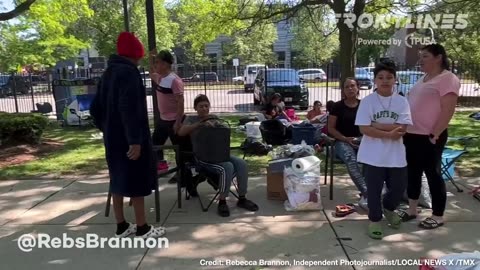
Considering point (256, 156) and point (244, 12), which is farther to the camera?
point (244, 12)

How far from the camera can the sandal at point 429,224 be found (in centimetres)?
413

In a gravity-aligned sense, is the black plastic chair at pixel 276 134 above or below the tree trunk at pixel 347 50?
below

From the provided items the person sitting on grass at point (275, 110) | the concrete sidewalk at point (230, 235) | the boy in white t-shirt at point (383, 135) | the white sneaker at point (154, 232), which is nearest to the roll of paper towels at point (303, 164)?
the concrete sidewalk at point (230, 235)

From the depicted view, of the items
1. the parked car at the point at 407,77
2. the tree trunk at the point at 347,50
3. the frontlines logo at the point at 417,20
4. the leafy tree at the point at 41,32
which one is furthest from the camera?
the parked car at the point at 407,77

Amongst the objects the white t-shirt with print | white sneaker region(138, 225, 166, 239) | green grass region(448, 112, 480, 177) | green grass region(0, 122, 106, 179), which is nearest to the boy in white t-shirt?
the white t-shirt with print

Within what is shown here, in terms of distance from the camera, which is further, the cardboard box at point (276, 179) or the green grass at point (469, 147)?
the green grass at point (469, 147)

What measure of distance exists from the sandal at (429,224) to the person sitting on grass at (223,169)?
5.35ft

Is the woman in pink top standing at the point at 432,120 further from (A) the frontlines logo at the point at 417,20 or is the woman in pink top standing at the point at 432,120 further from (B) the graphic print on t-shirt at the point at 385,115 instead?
(A) the frontlines logo at the point at 417,20

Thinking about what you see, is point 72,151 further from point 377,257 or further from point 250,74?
point 250,74

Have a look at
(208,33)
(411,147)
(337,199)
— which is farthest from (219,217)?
(208,33)

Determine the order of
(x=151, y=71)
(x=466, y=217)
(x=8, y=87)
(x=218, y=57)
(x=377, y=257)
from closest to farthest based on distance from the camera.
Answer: (x=377, y=257) < (x=466, y=217) < (x=151, y=71) < (x=8, y=87) < (x=218, y=57)

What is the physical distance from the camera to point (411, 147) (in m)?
4.15

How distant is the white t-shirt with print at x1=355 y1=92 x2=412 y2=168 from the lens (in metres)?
3.81

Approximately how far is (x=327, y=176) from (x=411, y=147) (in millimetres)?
2039
